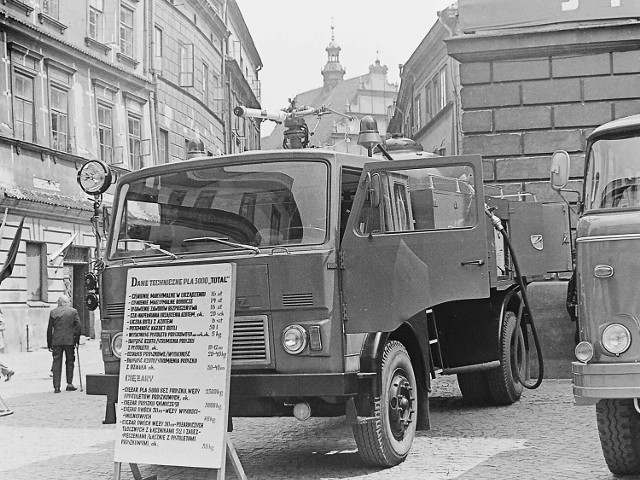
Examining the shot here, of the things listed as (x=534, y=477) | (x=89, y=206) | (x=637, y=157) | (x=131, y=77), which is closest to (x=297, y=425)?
(x=534, y=477)

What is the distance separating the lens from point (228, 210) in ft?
25.4

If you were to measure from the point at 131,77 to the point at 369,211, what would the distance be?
80.8 ft

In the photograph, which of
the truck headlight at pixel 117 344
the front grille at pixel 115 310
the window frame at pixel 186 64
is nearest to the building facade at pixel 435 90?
the window frame at pixel 186 64

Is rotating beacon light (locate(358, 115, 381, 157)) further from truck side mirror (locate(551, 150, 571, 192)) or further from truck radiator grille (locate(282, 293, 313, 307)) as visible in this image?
truck radiator grille (locate(282, 293, 313, 307))

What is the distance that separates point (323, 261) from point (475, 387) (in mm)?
3831

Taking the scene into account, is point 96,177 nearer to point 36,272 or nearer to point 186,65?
point 36,272

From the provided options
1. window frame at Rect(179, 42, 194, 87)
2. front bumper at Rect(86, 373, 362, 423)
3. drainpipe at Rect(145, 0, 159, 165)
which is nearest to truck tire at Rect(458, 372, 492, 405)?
front bumper at Rect(86, 373, 362, 423)

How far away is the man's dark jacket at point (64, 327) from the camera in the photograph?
15.7 metres

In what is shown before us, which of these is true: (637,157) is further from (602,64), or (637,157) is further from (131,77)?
A: (131,77)

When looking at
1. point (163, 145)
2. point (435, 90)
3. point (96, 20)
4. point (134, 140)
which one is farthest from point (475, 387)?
point (435, 90)

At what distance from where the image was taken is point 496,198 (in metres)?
10.1

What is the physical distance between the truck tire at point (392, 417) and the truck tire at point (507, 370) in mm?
2348

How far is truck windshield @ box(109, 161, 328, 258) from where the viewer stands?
7.56 m

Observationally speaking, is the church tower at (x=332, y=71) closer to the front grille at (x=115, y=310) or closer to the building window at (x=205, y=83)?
the building window at (x=205, y=83)
